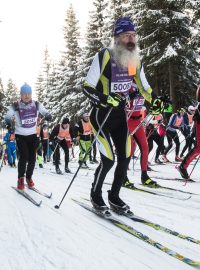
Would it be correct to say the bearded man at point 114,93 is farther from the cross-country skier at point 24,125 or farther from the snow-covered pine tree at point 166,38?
the snow-covered pine tree at point 166,38

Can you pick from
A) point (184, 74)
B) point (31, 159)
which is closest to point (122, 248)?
point (31, 159)

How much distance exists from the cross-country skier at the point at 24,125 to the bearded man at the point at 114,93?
8.66 feet

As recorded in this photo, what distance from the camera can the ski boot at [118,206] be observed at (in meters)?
4.44

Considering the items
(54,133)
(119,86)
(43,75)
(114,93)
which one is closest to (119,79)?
(119,86)

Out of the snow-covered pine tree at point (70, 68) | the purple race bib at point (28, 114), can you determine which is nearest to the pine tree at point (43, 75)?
the snow-covered pine tree at point (70, 68)

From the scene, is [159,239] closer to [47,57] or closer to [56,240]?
[56,240]

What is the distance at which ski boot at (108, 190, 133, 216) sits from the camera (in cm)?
444

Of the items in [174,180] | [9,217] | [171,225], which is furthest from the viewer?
[174,180]

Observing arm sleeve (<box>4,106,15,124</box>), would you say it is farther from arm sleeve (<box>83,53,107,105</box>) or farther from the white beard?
the white beard

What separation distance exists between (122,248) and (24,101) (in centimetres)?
455

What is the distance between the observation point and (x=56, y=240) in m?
3.32

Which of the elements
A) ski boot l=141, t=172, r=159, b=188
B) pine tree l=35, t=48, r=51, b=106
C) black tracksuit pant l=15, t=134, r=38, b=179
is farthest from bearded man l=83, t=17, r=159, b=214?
pine tree l=35, t=48, r=51, b=106

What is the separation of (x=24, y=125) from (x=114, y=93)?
3.00 m

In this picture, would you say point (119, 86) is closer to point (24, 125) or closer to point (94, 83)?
point (94, 83)
